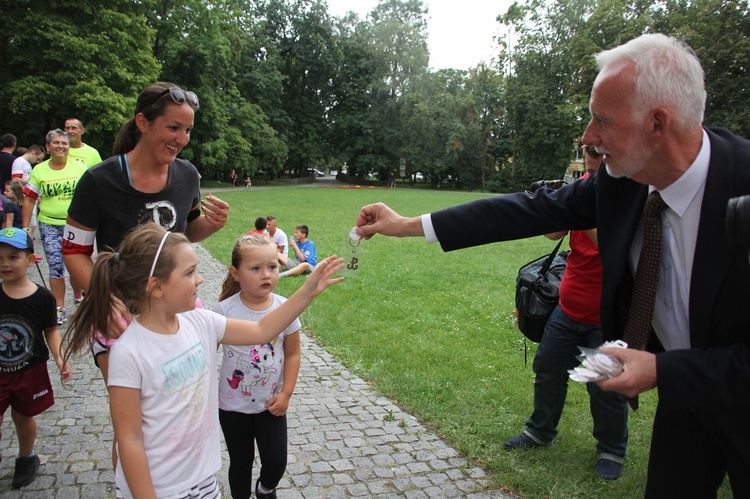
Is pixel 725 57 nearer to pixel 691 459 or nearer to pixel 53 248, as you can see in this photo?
pixel 53 248

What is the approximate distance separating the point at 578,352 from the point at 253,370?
2.46 meters

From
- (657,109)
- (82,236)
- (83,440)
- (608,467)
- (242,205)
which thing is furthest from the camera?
(242,205)

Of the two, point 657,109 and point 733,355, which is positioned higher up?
point 657,109

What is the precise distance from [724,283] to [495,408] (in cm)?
344

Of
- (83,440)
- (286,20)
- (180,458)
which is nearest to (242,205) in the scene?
(83,440)

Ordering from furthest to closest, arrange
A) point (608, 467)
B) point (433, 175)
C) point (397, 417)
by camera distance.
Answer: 1. point (433, 175)
2. point (397, 417)
3. point (608, 467)

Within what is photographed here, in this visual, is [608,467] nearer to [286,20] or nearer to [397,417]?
[397,417]

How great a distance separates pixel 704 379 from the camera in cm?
191

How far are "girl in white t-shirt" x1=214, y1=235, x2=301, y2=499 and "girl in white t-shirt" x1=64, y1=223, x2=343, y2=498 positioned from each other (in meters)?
0.52

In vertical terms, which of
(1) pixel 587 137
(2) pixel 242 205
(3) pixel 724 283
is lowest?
(2) pixel 242 205

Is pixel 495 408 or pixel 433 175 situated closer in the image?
pixel 495 408

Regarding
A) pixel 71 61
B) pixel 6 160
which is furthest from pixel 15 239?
pixel 71 61

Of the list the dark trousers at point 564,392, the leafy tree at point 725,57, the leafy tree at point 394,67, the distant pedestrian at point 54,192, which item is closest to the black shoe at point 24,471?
the distant pedestrian at point 54,192

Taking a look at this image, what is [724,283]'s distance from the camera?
6.49ft
